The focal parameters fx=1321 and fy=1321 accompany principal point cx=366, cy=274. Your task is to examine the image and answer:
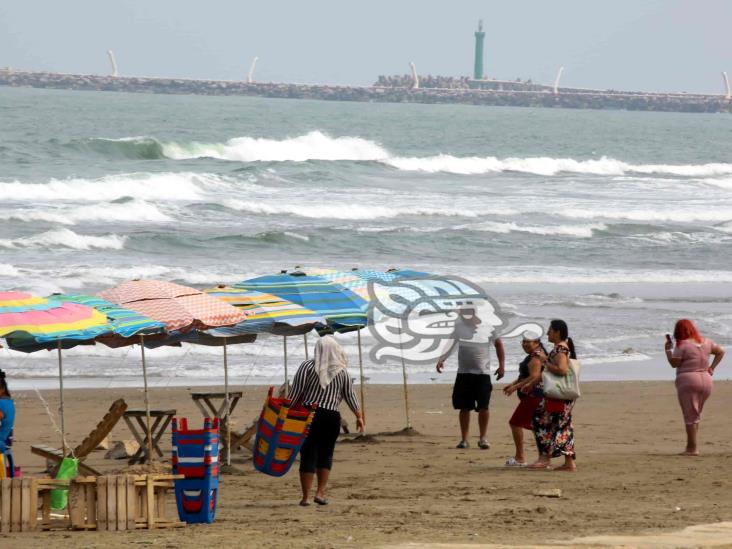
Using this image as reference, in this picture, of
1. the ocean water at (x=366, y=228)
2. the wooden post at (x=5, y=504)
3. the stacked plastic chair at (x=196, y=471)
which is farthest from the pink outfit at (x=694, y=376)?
the wooden post at (x=5, y=504)

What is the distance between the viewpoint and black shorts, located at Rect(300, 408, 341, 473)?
791 cm

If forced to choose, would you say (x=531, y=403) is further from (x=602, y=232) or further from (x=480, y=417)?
(x=602, y=232)

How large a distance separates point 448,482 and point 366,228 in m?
24.8

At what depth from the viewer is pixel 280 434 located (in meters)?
8.05

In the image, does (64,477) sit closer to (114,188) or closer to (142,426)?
(142,426)

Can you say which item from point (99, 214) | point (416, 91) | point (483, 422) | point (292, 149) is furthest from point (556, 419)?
point (416, 91)

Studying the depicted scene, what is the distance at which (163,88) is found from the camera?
163000mm

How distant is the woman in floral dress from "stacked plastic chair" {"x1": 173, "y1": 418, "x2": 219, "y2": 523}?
8.75 ft

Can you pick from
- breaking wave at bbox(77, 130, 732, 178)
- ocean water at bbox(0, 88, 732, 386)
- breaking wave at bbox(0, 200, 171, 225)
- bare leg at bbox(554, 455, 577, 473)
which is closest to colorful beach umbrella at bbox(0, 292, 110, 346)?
bare leg at bbox(554, 455, 577, 473)

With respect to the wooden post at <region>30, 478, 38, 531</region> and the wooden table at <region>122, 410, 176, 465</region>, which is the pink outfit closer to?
the wooden table at <region>122, 410, 176, 465</region>

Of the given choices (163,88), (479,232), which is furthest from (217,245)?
(163,88)

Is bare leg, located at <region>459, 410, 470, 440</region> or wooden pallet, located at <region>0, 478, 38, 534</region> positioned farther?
bare leg, located at <region>459, 410, 470, 440</region>

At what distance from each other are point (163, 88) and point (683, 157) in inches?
3804

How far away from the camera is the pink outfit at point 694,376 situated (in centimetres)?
988
